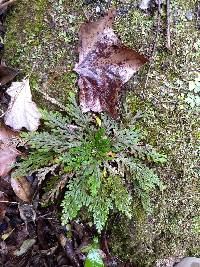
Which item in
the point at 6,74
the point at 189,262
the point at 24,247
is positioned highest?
the point at 6,74

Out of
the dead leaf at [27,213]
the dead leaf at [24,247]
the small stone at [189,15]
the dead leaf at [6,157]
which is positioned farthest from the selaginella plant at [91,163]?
the small stone at [189,15]

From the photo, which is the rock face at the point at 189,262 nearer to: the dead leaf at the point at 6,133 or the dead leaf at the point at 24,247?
the dead leaf at the point at 24,247

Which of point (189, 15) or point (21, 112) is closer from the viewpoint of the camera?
point (21, 112)

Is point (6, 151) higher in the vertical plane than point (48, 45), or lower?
lower

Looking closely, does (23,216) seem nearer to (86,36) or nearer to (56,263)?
(56,263)

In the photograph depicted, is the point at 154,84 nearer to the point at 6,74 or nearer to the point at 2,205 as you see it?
the point at 6,74

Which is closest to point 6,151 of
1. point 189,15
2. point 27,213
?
point 27,213

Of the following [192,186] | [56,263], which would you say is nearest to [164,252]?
[192,186]
